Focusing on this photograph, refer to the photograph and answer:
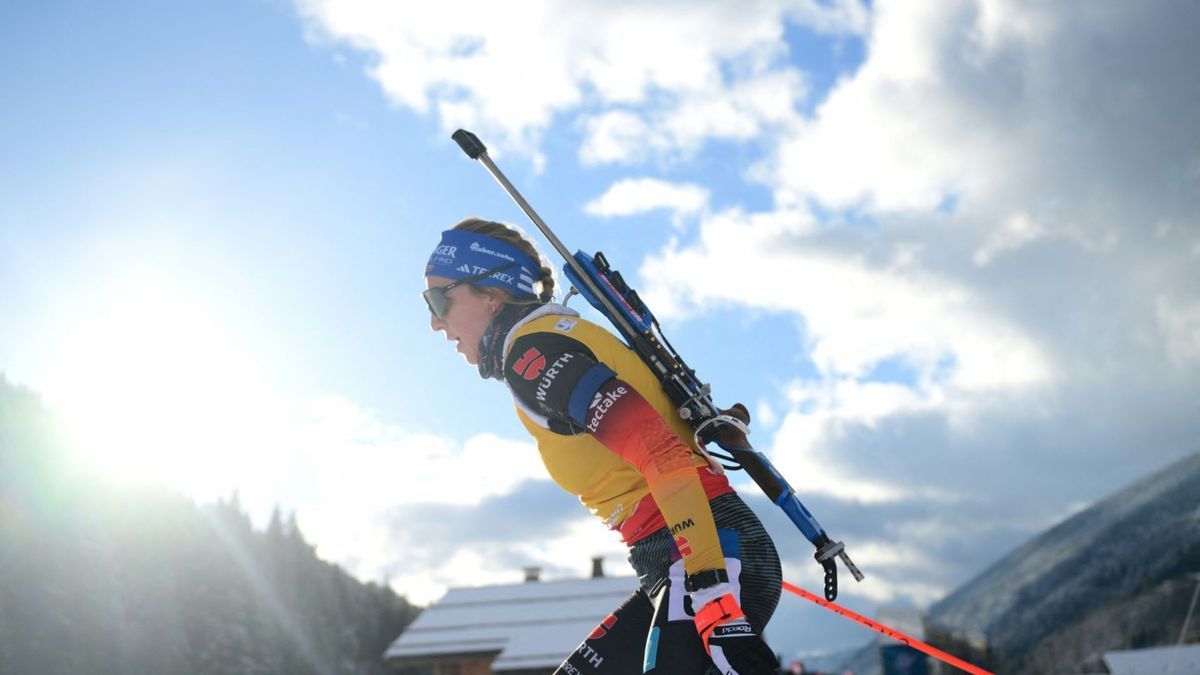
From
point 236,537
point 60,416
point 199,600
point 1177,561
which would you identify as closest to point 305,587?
point 236,537

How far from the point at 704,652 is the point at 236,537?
2351 inches

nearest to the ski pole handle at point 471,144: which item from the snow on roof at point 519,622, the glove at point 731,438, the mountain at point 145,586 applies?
the glove at point 731,438

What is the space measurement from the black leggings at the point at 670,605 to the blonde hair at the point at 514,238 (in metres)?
1.18

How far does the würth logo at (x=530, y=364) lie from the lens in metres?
2.89

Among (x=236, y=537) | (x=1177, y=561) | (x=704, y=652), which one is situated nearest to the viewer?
(x=704, y=652)

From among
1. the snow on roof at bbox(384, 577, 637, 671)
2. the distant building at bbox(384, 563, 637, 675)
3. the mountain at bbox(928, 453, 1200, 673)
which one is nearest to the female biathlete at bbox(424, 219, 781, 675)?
the snow on roof at bbox(384, 577, 637, 671)

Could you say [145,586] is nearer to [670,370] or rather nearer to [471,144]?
[471,144]

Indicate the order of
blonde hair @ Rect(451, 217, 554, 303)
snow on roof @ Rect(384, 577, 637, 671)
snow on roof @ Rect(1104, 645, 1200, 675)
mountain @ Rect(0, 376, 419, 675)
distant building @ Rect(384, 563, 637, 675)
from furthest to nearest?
mountain @ Rect(0, 376, 419, 675)
snow on roof @ Rect(1104, 645, 1200, 675)
snow on roof @ Rect(384, 577, 637, 671)
distant building @ Rect(384, 563, 637, 675)
blonde hair @ Rect(451, 217, 554, 303)

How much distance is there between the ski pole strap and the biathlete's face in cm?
172

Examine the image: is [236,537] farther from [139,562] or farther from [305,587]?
[139,562]

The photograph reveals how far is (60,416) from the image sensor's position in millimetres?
44250

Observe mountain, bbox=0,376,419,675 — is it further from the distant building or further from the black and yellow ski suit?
the black and yellow ski suit

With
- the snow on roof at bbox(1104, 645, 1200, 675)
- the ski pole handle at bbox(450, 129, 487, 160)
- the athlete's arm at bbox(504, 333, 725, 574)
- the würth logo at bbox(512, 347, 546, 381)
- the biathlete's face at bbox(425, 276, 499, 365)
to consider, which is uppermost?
the snow on roof at bbox(1104, 645, 1200, 675)

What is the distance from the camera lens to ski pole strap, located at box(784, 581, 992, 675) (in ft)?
10.7
